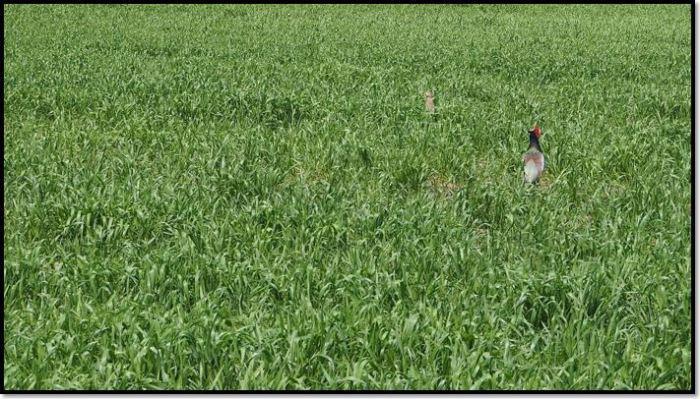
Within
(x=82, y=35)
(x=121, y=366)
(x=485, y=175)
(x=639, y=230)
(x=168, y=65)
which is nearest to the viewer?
(x=121, y=366)

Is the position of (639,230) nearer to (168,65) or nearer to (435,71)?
(435,71)

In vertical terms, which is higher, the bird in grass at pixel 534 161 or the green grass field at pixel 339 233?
the bird in grass at pixel 534 161

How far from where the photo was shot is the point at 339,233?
466 cm

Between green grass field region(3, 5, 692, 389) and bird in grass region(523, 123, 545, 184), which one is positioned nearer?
green grass field region(3, 5, 692, 389)

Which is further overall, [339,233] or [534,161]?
[534,161]

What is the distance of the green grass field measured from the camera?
10.8 ft

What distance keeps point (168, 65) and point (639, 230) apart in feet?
27.6

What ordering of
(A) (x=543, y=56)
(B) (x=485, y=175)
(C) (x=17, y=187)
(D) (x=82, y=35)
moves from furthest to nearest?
(D) (x=82, y=35) → (A) (x=543, y=56) → (B) (x=485, y=175) → (C) (x=17, y=187)

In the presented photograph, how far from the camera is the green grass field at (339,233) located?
10.8 feet

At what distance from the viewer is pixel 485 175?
618cm

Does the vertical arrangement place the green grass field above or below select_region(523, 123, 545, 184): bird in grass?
below

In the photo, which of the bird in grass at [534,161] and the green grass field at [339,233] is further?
the bird in grass at [534,161]

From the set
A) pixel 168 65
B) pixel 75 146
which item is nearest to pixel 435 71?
pixel 168 65

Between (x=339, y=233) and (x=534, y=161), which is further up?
(x=534, y=161)
